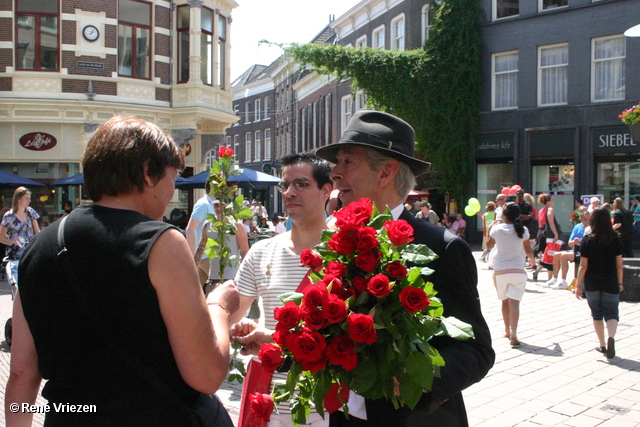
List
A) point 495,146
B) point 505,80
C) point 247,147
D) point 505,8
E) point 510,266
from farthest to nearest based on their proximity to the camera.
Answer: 1. point 247,147
2. point 495,146
3. point 505,80
4. point 505,8
5. point 510,266

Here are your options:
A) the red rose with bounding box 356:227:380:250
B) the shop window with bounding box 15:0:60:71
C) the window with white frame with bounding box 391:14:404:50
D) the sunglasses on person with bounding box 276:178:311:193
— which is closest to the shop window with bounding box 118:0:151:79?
the shop window with bounding box 15:0:60:71

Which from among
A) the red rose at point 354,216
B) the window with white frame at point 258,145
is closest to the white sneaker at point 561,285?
the red rose at point 354,216

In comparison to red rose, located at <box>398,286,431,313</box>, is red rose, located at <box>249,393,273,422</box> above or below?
below

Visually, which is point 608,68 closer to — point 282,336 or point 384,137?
point 384,137

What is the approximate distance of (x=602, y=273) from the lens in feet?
21.3

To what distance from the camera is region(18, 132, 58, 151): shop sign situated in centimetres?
1805

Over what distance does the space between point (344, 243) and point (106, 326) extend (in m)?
0.71

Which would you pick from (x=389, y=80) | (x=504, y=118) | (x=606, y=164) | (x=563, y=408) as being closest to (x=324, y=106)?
(x=389, y=80)

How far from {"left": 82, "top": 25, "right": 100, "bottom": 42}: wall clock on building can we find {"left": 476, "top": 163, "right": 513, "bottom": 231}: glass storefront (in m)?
15.2

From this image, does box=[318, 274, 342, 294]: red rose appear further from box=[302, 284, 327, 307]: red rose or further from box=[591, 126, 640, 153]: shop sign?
box=[591, 126, 640, 153]: shop sign

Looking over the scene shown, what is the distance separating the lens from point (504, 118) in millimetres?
22312

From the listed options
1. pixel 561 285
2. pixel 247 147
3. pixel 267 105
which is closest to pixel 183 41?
pixel 561 285

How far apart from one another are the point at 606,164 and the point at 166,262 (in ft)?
69.1

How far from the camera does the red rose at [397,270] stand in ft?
4.96
